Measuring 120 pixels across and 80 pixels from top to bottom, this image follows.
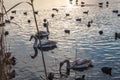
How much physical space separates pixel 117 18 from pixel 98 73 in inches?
770

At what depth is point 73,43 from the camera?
2639 cm

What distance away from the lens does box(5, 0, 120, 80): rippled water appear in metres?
19.2

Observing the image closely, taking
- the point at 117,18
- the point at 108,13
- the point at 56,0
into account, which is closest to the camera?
the point at 117,18

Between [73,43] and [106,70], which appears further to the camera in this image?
[73,43]

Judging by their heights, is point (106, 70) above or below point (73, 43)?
below

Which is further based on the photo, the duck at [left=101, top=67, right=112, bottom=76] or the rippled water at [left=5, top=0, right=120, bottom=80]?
the rippled water at [left=5, top=0, right=120, bottom=80]

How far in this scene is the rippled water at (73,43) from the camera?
19.2m

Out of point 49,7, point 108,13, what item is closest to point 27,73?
point 108,13

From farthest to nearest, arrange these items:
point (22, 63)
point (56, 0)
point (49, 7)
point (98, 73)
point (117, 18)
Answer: point (56, 0) → point (49, 7) → point (117, 18) → point (22, 63) → point (98, 73)

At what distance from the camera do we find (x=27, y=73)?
18703 millimetres

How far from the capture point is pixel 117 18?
36875 mm

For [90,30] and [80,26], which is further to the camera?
[80,26]

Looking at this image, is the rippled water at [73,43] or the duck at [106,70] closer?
the duck at [106,70]

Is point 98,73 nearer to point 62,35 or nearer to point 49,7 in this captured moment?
point 62,35
